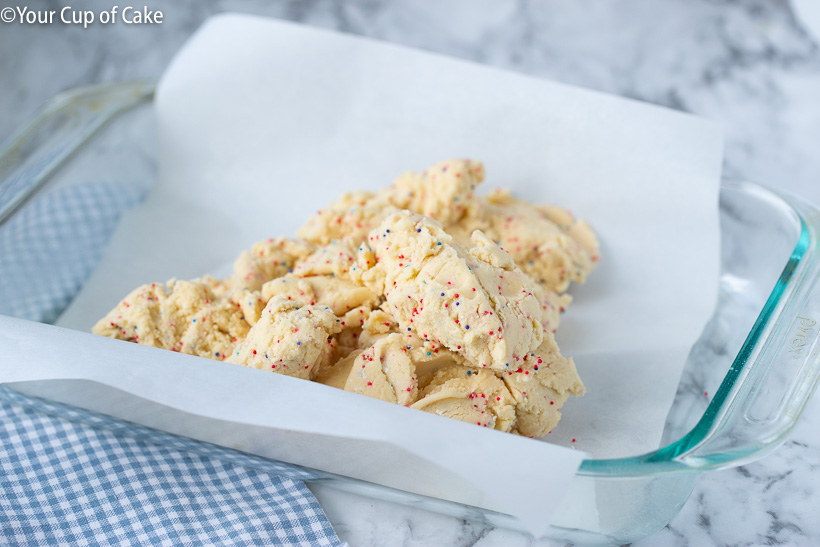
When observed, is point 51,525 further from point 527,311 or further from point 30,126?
point 30,126

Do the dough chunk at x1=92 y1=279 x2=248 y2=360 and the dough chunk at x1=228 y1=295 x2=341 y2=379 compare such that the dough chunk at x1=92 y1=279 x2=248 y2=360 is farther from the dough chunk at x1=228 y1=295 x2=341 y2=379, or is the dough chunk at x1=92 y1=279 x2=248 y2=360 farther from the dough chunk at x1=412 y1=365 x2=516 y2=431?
the dough chunk at x1=412 y1=365 x2=516 y2=431

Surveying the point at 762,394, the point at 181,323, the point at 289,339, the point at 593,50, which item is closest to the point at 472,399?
the point at 289,339

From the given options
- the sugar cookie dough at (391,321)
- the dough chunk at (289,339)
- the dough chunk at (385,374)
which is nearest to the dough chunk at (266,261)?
the sugar cookie dough at (391,321)

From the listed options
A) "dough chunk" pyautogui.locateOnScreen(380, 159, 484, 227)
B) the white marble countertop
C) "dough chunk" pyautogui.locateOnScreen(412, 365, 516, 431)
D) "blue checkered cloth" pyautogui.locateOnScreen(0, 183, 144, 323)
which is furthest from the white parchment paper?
the white marble countertop

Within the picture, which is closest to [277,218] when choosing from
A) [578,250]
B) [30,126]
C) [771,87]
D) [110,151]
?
[110,151]

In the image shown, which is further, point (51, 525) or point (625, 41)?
point (625, 41)
